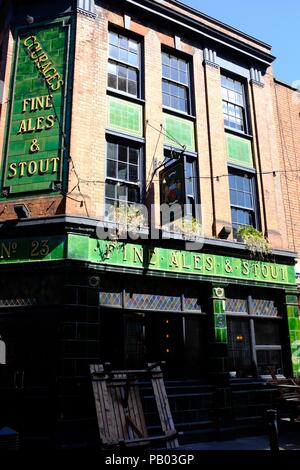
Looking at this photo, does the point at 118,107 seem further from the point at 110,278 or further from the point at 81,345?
the point at 81,345

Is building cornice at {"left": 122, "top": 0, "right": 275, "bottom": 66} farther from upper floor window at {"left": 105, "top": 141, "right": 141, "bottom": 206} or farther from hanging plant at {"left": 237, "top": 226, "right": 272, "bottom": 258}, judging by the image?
hanging plant at {"left": 237, "top": 226, "right": 272, "bottom": 258}

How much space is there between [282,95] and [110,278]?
971 centimetres

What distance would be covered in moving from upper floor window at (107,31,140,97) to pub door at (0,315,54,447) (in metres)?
6.59

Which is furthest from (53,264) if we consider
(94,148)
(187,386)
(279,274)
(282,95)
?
(282,95)

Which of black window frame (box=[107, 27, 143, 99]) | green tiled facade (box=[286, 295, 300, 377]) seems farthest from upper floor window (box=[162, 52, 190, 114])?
green tiled facade (box=[286, 295, 300, 377])

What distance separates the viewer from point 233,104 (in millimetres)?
13406

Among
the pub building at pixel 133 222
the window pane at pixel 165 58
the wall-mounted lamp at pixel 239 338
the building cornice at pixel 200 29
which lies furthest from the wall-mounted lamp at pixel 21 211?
the building cornice at pixel 200 29

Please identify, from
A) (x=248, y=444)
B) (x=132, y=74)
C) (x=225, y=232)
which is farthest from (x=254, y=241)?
(x=132, y=74)

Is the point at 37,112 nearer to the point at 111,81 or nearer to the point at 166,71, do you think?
the point at 111,81

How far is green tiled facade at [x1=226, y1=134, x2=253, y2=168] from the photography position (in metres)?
12.7

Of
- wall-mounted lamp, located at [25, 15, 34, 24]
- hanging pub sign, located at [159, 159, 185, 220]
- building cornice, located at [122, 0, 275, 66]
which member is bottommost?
hanging pub sign, located at [159, 159, 185, 220]

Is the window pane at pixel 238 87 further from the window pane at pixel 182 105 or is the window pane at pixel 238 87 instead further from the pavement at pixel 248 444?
the pavement at pixel 248 444

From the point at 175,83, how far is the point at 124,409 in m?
9.13

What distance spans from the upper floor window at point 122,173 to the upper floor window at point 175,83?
2161 millimetres
